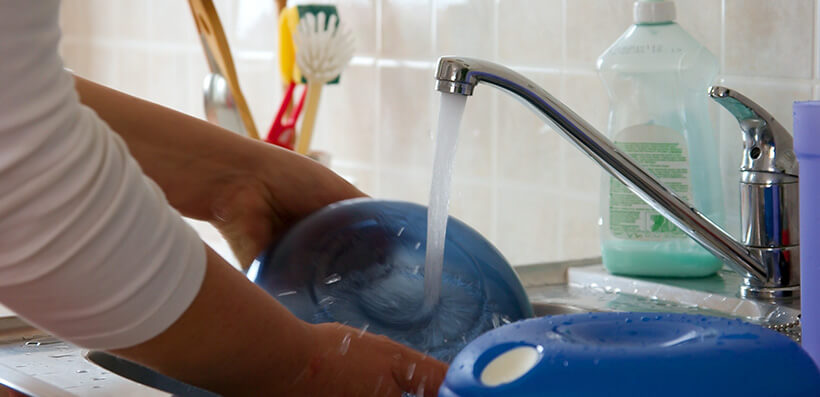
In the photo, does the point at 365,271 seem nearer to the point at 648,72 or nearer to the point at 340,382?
the point at 340,382

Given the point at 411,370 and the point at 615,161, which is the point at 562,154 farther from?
Result: the point at 411,370

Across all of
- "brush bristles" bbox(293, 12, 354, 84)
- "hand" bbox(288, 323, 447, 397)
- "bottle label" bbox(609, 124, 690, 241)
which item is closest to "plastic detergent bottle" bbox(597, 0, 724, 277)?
"bottle label" bbox(609, 124, 690, 241)

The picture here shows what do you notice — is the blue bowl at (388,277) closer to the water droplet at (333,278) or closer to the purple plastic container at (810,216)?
the water droplet at (333,278)

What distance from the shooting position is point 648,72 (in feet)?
3.32

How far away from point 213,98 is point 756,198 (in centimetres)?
82

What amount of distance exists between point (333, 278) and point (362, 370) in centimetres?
14

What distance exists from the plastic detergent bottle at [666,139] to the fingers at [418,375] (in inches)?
16.7

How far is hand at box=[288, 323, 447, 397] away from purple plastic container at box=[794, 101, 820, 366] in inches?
8.9

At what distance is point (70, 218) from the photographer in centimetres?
48

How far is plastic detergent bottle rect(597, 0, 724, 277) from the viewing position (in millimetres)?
993

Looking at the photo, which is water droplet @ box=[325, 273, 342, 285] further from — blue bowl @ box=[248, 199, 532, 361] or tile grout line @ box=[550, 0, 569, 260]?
tile grout line @ box=[550, 0, 569, 260]

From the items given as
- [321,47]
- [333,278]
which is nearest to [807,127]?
[333,278]

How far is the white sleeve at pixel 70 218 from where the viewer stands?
470mm

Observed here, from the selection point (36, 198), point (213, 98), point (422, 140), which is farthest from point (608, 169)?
point (213, 98)
